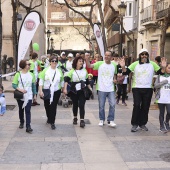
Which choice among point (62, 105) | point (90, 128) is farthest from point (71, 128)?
point (62, 105)

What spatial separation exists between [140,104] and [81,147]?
6.84 ft

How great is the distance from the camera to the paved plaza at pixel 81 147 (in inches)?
224

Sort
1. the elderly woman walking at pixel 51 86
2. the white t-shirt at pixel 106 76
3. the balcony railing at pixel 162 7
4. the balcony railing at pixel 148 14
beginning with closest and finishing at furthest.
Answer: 1. the elderly woman walking at pixel 51 86
2. the white t-shirt at pixel 106 76
3. the balcony railing at pixel 162 7
4. the balcony railing at pixel 148 14

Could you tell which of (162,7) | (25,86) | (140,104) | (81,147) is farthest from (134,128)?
(162,7)

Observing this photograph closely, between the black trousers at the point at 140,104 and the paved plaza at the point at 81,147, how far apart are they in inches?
10.5

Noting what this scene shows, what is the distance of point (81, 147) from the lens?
6715 millimetres

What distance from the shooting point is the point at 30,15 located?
11734 mm

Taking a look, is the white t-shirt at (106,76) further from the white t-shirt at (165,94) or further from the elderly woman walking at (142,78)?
the white t-shirt at (165,94)

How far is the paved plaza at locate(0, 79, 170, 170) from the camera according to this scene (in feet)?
18.7

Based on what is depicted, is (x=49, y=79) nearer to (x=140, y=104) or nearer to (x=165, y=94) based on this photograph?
(x=140, y=104)

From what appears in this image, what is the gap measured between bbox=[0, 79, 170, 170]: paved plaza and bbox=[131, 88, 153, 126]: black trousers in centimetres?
27

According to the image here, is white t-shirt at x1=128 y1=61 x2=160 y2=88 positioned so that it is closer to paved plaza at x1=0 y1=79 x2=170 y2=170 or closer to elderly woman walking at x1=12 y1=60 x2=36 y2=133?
paved plaza at x1=0 y1=79 x2=170 y2=170

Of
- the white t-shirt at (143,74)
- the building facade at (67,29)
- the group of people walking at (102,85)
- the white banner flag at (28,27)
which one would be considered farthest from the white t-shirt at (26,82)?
the building facade at (67,29)

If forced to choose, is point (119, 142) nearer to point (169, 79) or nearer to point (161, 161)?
point (161, 161)
